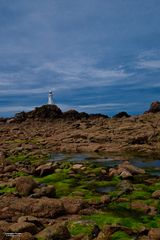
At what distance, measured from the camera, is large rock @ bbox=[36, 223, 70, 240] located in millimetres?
10023

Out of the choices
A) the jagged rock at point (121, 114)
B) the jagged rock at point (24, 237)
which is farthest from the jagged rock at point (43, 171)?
the jagged rock at point (121, 114)

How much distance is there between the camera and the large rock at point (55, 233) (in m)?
10.0

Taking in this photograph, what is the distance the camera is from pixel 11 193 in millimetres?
15602

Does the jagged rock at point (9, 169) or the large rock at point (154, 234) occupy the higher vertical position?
the jagged rock at point (9, 169)

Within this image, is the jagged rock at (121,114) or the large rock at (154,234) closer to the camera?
the large rock at (154,234)

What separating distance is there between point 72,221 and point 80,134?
3061 cm

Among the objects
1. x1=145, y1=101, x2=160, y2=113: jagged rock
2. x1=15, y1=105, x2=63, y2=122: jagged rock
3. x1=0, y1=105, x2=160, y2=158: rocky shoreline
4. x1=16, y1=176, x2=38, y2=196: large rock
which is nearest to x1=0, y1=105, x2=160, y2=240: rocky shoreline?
x1=16, y1=176, x2=38, y2=196: large rock

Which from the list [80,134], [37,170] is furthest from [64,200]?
[80,134]

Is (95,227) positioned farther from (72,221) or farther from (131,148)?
(131,148)

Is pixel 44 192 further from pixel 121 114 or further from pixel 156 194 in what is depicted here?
pixel 121 114

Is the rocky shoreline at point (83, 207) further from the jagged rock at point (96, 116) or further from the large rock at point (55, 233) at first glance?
the jagged rock at point (96, 116)

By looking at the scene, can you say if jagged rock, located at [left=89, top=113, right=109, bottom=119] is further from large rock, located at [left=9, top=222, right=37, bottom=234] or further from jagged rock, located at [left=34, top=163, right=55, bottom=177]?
large rock, located at [left=9, top=222, right=37, bottom=234]

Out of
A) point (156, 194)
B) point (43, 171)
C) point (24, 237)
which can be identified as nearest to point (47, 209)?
point (24, 237)

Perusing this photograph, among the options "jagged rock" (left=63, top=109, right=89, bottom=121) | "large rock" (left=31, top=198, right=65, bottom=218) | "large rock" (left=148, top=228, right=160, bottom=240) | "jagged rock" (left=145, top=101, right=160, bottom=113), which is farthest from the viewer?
"jagged rock" (left=63, top=109, right=89, bottom=121)
